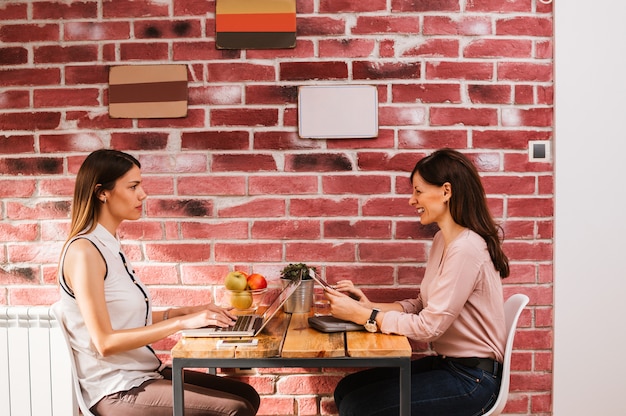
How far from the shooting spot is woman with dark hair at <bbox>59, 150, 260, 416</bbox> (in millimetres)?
1839

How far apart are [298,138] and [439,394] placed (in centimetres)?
120

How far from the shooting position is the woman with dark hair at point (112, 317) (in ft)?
6.03

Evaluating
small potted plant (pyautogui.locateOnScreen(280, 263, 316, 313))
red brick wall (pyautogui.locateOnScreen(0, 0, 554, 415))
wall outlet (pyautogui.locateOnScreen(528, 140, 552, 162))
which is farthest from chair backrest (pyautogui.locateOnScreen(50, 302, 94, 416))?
wall outlet (pyautogui.locateOnScreen(528, 140, 552, 162))

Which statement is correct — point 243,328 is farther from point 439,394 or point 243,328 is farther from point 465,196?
point 465,196

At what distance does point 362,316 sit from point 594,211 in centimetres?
122

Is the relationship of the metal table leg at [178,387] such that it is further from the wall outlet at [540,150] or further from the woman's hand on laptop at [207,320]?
the wall outlet at [540,150]

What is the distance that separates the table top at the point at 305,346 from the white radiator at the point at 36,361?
3.06 ft

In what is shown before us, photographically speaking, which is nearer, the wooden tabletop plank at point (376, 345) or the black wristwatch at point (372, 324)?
the wooden tabletop plank at point (376, 345)

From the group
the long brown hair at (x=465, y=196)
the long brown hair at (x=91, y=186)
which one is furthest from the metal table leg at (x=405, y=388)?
the long brown hair at (x=91, y=186)

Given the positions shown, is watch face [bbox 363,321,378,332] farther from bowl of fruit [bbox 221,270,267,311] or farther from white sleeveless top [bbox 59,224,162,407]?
white sleeveless top [bbox 59,224,162,407]

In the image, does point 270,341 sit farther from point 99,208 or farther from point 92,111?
point 92,111

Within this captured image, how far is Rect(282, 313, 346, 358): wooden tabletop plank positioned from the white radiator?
1.10 meters

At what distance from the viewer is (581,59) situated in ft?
8.03

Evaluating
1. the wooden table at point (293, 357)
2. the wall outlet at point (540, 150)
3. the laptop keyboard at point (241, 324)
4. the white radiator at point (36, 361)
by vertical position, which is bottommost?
the white radiator at point (36, 361)
